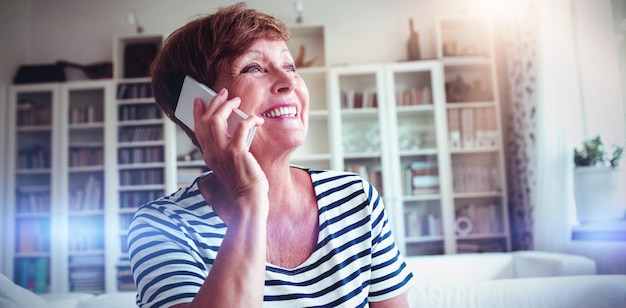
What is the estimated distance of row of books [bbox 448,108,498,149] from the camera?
2.91m

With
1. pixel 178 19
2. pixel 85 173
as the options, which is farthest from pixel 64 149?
pixel 178 19

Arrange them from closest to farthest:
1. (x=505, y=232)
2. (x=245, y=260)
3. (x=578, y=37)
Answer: (x=245, y=260), (x=578, y=37), (x=505, y=232)

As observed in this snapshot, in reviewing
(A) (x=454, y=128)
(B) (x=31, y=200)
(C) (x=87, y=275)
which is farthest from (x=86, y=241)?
(A) (x=454, y=128)

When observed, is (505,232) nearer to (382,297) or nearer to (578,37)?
(578,37)

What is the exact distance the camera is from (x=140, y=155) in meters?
3.03

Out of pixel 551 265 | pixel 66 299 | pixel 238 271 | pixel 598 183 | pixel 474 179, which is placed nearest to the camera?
pixel 238 271

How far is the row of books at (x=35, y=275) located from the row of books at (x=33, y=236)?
0.26ft

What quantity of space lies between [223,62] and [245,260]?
31cm

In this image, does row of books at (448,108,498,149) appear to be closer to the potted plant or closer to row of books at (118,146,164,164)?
the potted plant

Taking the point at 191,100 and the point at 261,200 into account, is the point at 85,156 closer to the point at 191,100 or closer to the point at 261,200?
the point at 191,100

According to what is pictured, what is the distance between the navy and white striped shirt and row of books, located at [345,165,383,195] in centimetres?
216

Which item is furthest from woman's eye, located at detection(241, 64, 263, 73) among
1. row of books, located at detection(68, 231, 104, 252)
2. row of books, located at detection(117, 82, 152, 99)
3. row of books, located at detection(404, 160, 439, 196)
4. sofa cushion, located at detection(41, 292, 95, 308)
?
row of books, located at detection(68, 231, 104, 252)

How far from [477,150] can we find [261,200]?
102 inches

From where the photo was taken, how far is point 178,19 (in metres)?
3.22
